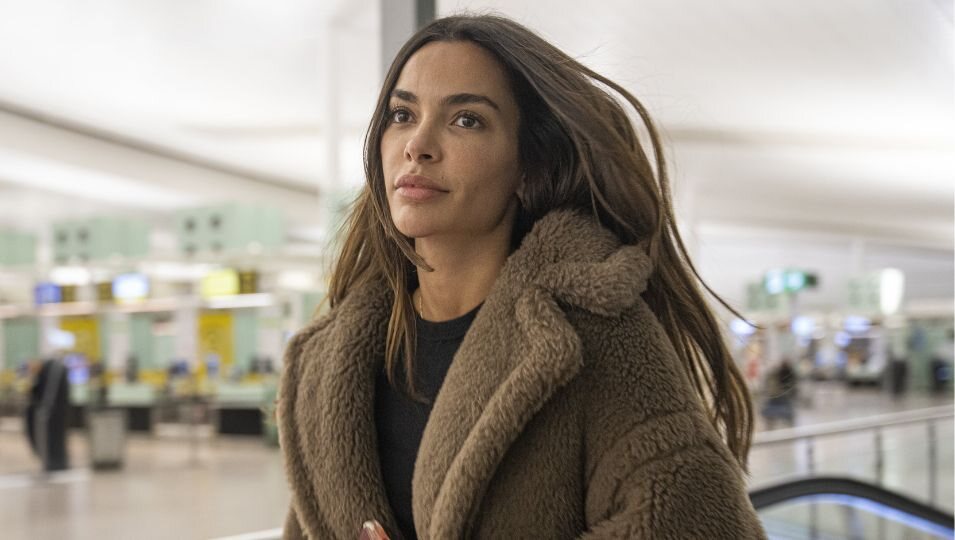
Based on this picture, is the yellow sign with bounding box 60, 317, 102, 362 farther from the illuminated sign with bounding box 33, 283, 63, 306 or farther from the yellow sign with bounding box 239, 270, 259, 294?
the yellow sign with bounding box 239, 270, 259, 294


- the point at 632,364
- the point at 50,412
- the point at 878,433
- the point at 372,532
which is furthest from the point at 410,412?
the point at 50,412

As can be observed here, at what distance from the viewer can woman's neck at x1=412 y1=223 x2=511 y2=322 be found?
157cm

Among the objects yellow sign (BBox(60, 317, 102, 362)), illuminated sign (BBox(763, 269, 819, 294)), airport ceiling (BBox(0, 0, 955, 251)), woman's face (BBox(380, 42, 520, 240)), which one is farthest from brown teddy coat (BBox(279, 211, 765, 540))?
illuminated sign (BBox(763, 269, 819, 294))

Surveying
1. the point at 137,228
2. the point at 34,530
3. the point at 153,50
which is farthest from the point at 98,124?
the point at 34,530

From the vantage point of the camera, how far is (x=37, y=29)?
1120 centimetres

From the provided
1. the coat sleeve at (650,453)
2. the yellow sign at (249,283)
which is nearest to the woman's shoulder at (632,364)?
the coat sleeve at (650,453)

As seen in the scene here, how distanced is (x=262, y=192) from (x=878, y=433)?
16298 millimetres

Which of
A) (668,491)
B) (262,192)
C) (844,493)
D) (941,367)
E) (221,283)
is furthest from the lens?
(941,367)

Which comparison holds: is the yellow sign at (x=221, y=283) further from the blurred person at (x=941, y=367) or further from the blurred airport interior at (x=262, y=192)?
the blurred person at (x=941, y=367)

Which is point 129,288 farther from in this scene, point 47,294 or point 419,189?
point 419,189

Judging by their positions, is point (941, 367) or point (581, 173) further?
point (941, 367)

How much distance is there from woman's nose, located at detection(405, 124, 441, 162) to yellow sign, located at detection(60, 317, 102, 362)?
65.5 feet

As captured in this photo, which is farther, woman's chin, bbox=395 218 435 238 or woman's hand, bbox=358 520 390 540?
woman's chin, bbox=395 218 435 238

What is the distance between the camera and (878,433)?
600 centimetres
